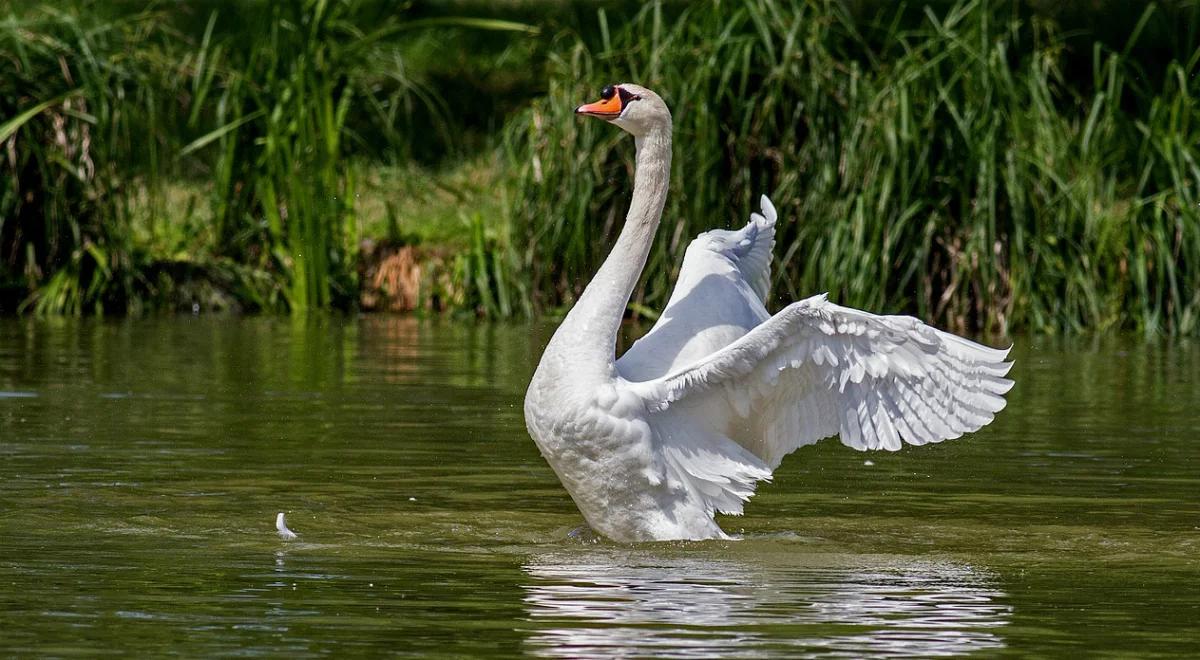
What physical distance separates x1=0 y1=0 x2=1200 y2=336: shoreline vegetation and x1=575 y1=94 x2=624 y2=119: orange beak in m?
7.02

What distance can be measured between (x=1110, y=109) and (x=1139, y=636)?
1014 cm

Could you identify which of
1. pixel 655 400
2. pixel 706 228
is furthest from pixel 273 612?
pixel 706 228

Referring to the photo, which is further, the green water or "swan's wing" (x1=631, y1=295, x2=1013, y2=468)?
"swan's wing" (x1=631, y1=295, x2=1013, y2=468)

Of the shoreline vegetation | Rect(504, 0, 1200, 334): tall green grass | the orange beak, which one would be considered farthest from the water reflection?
Rect(504, 0, 1200, 334): tall green grass

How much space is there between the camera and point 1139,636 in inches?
199

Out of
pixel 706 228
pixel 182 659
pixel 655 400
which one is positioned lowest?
pixel 182 659

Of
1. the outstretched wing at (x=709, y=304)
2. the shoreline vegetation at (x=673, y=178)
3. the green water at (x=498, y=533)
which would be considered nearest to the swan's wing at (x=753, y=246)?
the outstretched wing at (x=709, y=304)

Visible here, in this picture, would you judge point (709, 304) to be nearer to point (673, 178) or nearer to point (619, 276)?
point (619, 276)

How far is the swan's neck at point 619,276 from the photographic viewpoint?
22.0ft

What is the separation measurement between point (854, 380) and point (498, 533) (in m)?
1.28

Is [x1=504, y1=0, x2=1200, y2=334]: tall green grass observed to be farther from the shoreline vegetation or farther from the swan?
the swan

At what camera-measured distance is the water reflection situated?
4.88 metres

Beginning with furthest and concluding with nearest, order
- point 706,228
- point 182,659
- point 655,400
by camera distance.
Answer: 1. point 706,228
2. point 655,400
3. point 182,659

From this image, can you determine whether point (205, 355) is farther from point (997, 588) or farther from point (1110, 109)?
point (997, 588)
